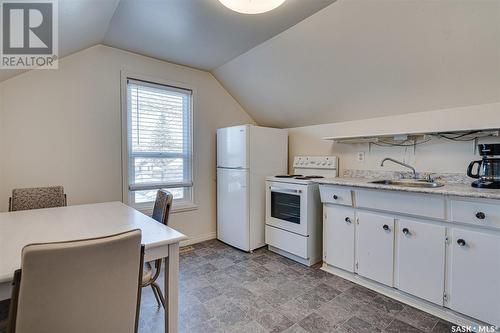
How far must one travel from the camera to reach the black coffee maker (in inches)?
71.3

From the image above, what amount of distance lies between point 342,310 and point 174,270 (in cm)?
140

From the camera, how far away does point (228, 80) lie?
3.52 m

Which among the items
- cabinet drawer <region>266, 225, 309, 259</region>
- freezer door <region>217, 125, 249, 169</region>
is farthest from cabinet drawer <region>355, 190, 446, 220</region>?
freezer door <region>217, 125, 249, 169</region>

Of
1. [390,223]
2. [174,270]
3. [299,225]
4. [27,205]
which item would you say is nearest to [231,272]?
[299,225]

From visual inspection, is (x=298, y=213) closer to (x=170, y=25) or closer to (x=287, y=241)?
(x=287, y=241)

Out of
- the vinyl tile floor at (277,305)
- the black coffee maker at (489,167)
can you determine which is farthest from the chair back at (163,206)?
the black coffee maker at (489,167)

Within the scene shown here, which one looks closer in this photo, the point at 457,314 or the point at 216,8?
the point at 457,314

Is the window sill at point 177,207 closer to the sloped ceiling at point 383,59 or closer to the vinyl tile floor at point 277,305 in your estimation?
the vinyl tile floor at point 277,305

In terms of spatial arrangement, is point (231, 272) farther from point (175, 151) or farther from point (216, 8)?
point (216, 8)

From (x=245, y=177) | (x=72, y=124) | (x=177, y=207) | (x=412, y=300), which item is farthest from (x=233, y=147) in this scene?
(x=412, y=300)

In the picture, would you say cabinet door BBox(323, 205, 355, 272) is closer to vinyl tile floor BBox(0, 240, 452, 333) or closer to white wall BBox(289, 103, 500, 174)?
vinyl tile floor BBox(0, 240, 452, 333)

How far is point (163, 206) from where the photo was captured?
1956mm

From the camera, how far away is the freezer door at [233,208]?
3100 millimetres

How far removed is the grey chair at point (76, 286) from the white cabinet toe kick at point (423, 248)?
196 centimetres
